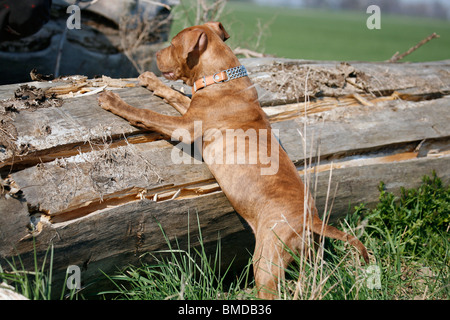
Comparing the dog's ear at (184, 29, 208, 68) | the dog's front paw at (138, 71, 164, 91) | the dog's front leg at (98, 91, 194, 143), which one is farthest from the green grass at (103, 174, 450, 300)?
the dog's ear at (184, 29, 208, 68)

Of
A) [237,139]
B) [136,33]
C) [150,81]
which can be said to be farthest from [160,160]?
[136,33]

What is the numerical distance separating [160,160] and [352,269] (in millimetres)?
1554

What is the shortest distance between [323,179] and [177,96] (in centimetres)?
143

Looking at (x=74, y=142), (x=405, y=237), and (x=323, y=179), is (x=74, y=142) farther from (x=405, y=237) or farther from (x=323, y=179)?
(x=405, y=237)

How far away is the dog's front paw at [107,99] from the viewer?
128 inches

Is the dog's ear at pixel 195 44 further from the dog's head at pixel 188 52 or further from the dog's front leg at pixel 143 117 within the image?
the dog's front leg at pixel 143 117

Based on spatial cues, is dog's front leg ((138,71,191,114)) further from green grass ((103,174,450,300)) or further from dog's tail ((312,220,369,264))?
dog's tail ((312,220,369,264))

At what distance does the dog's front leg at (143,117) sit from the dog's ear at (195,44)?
22.3 inches

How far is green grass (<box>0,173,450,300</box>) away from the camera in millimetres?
2543

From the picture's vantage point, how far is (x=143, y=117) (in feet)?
10.5

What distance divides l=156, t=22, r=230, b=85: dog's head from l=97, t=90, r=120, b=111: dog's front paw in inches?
21.3

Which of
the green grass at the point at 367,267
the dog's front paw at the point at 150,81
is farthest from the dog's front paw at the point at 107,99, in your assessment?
the green grass at the point at 367,267

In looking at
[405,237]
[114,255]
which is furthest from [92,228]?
Answer: [405,237]

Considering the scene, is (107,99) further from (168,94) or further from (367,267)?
(367,267)
